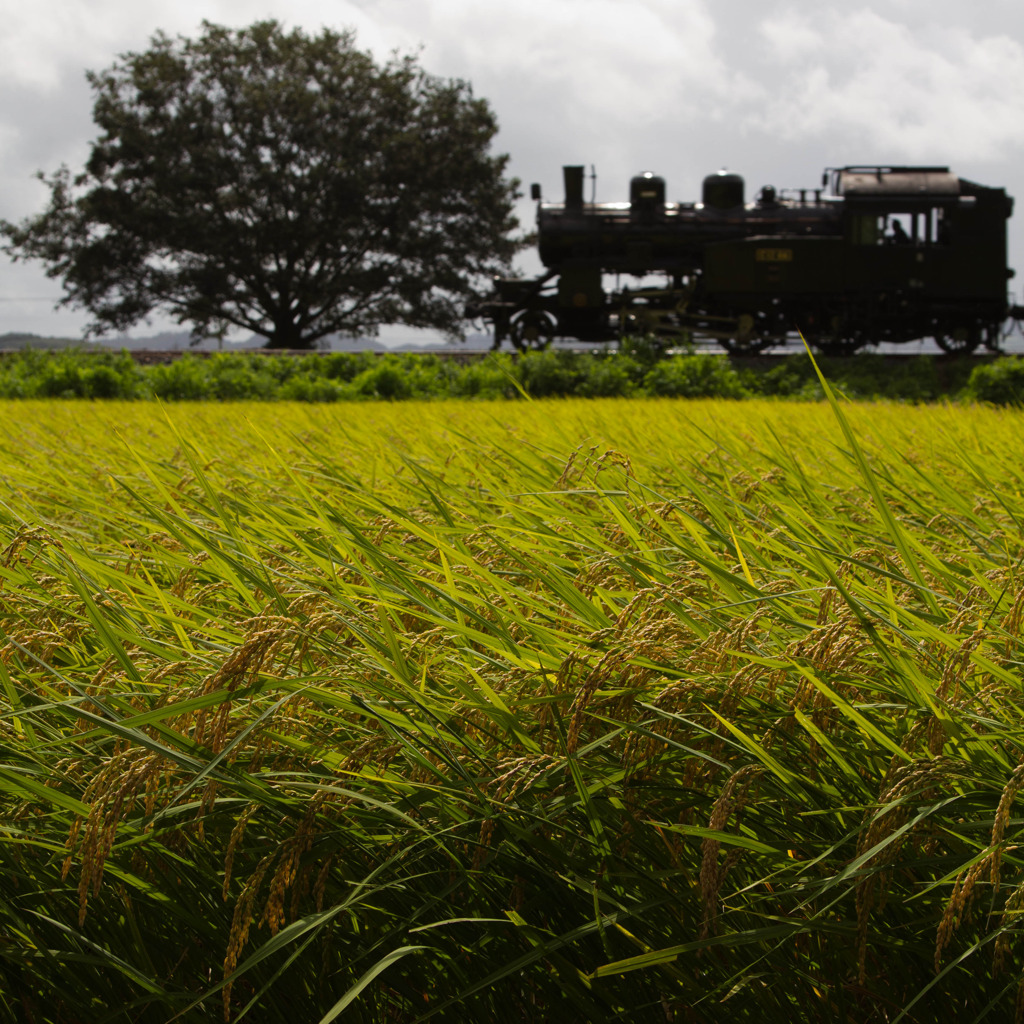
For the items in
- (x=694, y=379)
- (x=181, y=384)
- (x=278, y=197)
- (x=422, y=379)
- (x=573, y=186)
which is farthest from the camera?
(x=278, y=197)

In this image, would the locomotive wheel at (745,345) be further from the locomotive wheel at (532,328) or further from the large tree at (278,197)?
the large tree at (278,197)

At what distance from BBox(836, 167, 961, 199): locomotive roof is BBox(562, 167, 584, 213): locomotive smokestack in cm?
521

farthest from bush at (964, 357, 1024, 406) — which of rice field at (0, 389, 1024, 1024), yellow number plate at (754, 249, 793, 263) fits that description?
rice field at (0, 389, 1024, 1024)

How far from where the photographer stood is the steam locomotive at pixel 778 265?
17812 millimetres

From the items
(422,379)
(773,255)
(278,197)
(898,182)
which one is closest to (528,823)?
(422,379)

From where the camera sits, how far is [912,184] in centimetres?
1839

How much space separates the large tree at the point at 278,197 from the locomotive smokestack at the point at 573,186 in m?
12.6

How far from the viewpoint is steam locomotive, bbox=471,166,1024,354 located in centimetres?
1781

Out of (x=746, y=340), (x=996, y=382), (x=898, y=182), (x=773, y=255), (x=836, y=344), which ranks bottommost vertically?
(x=996, y=382)

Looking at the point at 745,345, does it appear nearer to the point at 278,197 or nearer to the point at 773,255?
the point at 773,255

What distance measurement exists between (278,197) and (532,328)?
16106mm

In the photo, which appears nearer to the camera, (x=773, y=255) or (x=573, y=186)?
(x=773, y=255)

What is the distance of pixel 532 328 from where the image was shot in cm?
1945

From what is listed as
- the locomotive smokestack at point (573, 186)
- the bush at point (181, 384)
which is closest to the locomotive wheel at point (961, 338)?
the locomotive smokestack at point (573, 186)
